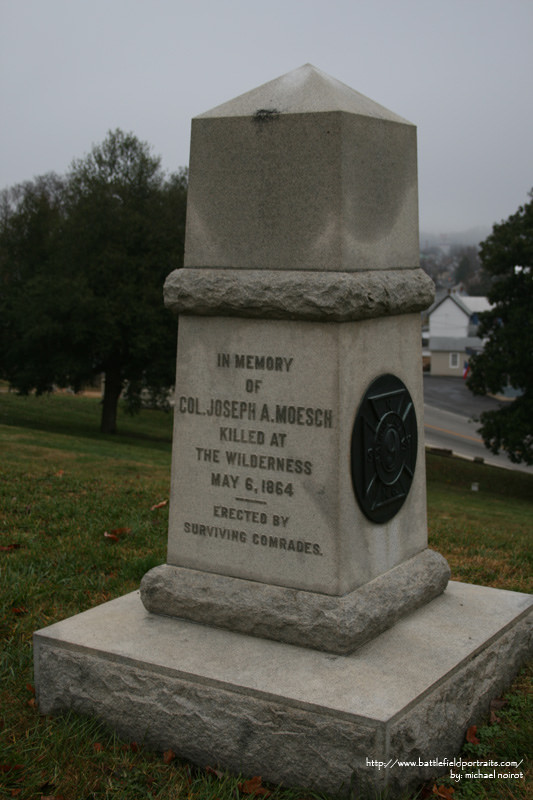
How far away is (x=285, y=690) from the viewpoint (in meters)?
3.64

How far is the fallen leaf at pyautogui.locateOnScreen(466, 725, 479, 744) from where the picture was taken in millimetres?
3934

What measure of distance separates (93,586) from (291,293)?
2579 mm

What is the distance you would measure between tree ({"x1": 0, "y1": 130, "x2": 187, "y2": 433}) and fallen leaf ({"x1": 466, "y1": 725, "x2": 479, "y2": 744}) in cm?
2089

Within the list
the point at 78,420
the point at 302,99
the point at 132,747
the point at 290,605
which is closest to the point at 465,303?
the point at 78,420

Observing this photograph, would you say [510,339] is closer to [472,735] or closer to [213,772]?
[472,735]

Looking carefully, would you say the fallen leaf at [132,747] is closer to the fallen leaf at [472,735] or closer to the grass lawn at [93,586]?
the grass lawn at [93,586]

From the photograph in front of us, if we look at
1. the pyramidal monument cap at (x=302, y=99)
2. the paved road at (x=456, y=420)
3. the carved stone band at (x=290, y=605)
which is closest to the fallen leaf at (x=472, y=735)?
the carved stone band at (x=290, y=605)

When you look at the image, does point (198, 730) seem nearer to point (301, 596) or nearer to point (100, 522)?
point (301, 596)

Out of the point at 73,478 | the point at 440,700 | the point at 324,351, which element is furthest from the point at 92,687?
the point at 73,478

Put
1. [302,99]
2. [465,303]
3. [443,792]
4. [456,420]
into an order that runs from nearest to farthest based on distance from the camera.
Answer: [443,792]
[302,99]
[456,420]
[465,303]

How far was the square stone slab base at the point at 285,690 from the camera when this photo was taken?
3.49 metres

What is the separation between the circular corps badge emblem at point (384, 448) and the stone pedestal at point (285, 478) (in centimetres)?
1

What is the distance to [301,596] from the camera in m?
4.14

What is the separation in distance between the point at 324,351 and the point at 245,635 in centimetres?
142
